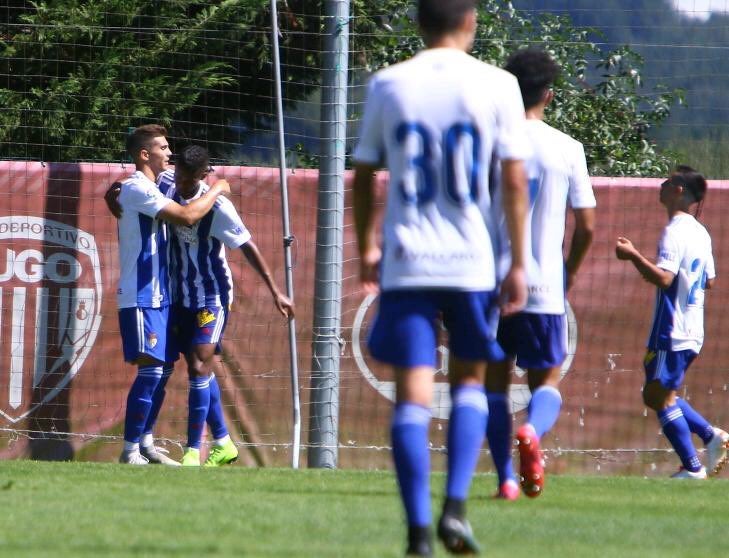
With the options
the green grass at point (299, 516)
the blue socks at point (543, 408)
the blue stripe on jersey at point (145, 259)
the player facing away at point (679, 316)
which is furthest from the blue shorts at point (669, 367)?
the blue stripe on jersey at point (145, 259)

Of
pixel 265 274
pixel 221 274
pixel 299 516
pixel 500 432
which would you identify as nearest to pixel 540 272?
pixel 500 432

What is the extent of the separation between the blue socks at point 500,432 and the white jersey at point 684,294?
316cm

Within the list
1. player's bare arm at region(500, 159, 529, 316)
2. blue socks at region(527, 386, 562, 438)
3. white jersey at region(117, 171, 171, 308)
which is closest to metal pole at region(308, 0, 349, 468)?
white jersey at region(117, 171, 171, 308)

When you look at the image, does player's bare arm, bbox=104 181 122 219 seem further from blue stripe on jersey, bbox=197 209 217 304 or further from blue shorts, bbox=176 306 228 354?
blue shorts, bbox=176 306 228 354

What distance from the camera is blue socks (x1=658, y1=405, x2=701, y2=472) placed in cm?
898

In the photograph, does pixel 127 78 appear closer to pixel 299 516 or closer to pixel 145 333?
pixel 145 333

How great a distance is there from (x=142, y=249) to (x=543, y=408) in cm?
337

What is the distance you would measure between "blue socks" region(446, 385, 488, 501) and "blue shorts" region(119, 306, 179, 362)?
4432mm

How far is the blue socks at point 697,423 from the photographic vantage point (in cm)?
923

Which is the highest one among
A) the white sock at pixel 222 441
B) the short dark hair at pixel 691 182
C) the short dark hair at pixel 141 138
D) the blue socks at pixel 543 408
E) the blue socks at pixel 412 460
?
the short dark hair at pixel 141 138

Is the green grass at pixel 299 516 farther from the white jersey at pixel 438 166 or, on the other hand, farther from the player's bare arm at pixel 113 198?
the player's bare arm at pixel 113 198

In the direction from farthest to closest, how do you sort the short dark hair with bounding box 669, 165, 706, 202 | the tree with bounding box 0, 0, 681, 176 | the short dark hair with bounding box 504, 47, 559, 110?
the tree with bounding box 0, 0, 681, 176 → the short dark hair with bounding box 669, 165, 706, 202 → the short dark hair with bounding box 504, 47, 559, 110

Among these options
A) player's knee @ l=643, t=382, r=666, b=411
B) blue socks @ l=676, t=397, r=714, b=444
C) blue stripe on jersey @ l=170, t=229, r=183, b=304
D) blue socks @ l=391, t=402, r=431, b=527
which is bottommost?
blue socks @ l=676, t=397, r=714, b=444

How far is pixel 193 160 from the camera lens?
343 inches
